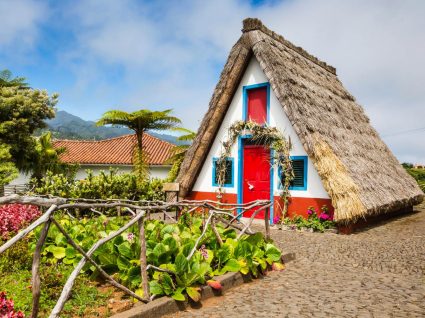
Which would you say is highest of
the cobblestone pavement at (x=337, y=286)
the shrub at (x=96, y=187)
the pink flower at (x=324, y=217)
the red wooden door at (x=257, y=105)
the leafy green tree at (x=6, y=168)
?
the red wooden door at (x=257, y=105)

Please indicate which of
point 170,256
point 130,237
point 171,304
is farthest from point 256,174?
point 171,304

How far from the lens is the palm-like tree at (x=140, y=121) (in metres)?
16.7

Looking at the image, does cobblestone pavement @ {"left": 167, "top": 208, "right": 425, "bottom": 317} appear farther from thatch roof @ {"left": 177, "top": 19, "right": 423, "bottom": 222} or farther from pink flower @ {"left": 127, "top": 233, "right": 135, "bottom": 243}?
thatch roof @ {"left": 177, "top": 19, "right": 423, "bottom": 222}

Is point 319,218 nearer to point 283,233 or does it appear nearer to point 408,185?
point 283,233

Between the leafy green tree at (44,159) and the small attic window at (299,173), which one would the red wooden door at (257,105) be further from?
the leafy green tree at (44,159)

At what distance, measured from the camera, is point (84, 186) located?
11.1 metres

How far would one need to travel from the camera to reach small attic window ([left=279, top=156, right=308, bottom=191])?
10305 millimetres

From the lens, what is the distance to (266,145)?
36.7 ft

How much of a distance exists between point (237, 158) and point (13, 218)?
6.65 meters

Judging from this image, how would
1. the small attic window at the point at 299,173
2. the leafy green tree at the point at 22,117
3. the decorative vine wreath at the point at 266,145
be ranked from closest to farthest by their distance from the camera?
1. the small attic window at the point at 299,173
2. the decorative vine wreath at the point at 266,145
3. the leafy green tree at the point at 22,117

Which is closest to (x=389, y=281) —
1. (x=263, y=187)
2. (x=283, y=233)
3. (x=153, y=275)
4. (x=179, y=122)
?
(x=153, y=275)

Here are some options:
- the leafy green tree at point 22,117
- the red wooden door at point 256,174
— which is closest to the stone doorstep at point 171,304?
the red wooden door at point 256,174

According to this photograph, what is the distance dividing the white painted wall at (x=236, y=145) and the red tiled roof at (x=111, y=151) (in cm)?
1901

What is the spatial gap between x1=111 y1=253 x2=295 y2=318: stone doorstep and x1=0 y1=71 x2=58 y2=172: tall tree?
16321mm
